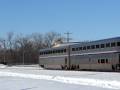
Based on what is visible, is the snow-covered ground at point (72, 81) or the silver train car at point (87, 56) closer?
the snow-covered ground at point (72, 81)

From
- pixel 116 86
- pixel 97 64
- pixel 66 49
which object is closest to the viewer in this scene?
pixel 116 86

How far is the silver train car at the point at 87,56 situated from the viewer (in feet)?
146

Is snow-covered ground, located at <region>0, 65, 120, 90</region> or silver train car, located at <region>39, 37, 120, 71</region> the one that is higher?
silver train car, located at <region>39, 37, 120, 71</region>

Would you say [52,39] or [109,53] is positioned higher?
[52,39]

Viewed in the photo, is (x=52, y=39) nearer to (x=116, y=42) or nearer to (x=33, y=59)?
(x=33, y=59)

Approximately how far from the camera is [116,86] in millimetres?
20234

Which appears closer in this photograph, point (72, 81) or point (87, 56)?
point (72, 81)

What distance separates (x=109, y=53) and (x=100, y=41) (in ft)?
12.6

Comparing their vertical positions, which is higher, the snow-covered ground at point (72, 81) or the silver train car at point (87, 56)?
the silver train car at point (87, 56)

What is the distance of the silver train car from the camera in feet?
146

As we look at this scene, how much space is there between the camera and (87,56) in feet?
168

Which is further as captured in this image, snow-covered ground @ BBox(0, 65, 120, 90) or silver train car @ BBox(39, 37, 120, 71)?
silver train car @ BBox(39, 37, 120, 71)

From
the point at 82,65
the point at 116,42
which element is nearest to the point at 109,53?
the point at 116,42

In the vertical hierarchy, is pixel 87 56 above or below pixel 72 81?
above
